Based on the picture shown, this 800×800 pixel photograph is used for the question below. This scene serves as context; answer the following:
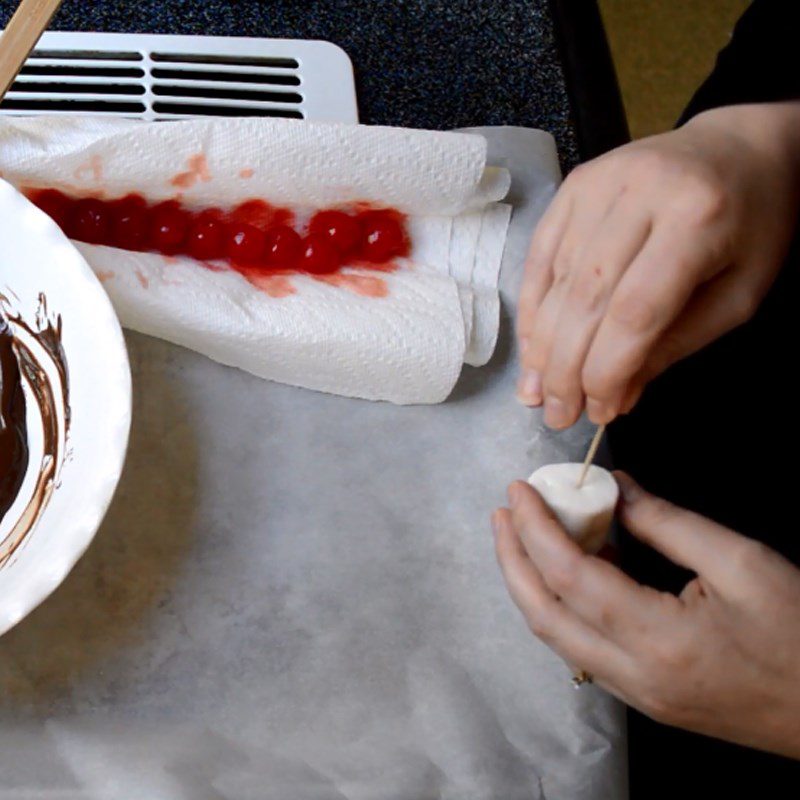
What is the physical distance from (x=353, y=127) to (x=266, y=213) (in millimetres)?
78

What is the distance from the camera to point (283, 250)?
67 cm

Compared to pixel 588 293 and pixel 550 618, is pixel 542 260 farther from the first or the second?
pixel 550 618

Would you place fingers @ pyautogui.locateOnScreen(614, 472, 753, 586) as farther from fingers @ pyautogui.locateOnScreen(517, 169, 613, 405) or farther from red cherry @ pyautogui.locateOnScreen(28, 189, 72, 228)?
red cherry @ pyautogui.locateOnScreen(28, 189, 72, 228)

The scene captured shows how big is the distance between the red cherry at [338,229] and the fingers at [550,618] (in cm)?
22

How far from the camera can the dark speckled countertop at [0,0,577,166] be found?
29.8 inches

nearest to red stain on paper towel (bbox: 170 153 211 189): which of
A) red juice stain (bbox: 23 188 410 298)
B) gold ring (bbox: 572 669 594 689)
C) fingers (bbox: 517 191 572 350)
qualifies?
red juice stain (bbox: 23 188 410 298)

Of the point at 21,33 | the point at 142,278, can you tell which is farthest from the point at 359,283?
the point at 21,33

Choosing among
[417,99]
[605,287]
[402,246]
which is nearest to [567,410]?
[605,287]

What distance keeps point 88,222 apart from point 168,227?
1.9 inches

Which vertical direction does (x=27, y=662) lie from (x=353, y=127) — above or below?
below

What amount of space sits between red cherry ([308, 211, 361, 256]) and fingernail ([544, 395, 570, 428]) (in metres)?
0.18

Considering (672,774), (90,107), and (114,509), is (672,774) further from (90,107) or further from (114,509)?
(90,107)

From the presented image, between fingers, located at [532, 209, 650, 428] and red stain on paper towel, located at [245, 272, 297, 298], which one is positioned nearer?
fingers, located at [532, 209, 650, 428]

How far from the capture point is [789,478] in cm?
66
